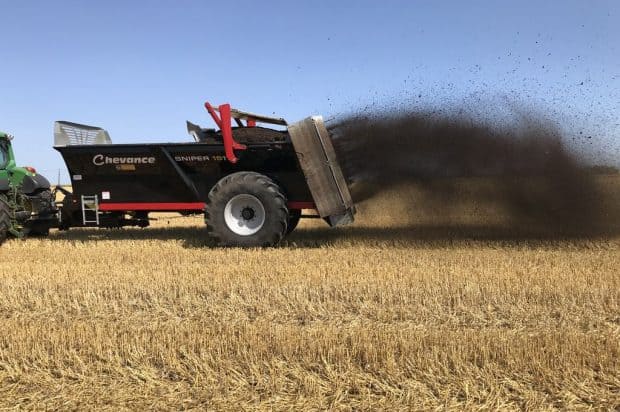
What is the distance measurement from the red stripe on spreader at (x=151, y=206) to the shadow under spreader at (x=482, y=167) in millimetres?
2350

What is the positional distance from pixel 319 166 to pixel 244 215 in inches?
52.4

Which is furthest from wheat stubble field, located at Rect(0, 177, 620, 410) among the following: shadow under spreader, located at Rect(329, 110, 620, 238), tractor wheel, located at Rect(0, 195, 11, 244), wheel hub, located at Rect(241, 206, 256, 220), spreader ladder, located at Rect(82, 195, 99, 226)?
spreader ladder, located at Rect(82, 195, 99, 226)

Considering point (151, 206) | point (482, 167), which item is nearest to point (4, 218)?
point (151, 206)

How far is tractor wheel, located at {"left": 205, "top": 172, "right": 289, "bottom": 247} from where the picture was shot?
7.46 meters

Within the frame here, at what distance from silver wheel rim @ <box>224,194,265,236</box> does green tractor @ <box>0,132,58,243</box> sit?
3442 mm

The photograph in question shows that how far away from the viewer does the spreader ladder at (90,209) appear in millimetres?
8242

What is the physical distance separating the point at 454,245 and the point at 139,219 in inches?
200

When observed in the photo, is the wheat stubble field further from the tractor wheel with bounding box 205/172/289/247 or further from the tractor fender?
the tractor fender

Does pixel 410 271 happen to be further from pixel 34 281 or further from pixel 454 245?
pixel 34 281

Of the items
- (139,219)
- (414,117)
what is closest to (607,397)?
(414,117)

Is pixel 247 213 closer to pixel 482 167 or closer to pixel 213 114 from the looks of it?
pixel 213 114

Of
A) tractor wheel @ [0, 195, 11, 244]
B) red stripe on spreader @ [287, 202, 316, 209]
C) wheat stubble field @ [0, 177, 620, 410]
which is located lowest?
wheat stubble field @ [0, 177, 620, 410]

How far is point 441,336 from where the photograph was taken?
11.3ft

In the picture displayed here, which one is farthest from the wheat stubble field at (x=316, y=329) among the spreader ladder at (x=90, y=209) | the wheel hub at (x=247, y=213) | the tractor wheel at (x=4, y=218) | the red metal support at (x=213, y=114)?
the red metal support at (x=213, y=114)
